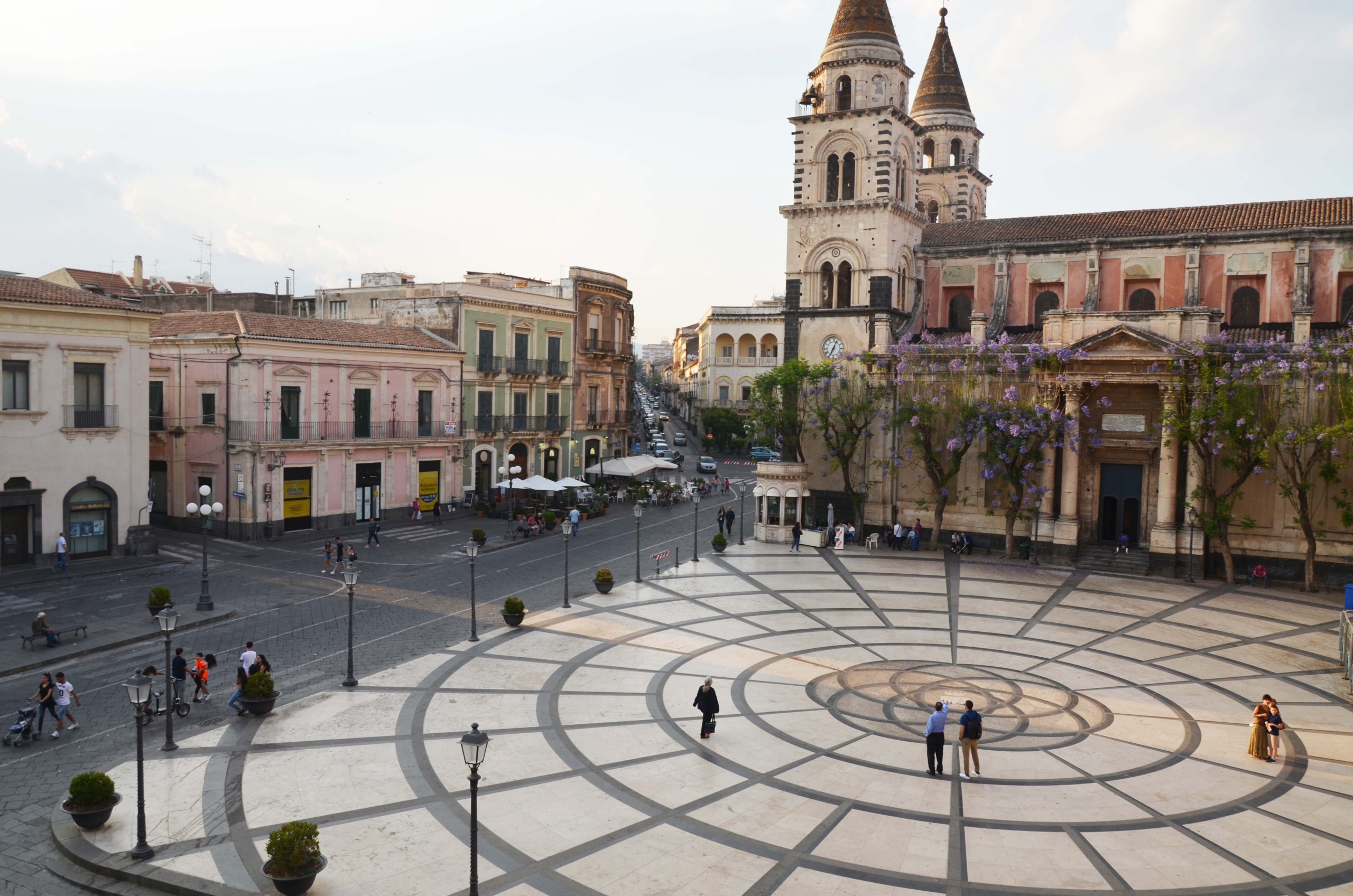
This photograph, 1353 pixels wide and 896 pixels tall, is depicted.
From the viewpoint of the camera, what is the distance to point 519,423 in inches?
1842

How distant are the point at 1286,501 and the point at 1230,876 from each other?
24.6 m

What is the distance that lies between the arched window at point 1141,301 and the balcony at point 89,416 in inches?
1518

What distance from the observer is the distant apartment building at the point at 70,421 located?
27.5m

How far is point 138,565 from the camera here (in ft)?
95.8

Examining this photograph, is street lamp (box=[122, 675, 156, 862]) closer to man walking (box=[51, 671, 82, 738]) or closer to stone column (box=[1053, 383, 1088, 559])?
man walking (box=[51, 671, 82, 738])

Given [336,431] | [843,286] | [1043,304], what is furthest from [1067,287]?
[336,431]

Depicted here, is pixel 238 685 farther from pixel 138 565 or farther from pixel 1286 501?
pixel 1286 501

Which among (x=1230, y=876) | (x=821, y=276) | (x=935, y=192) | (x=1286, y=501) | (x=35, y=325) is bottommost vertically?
(x=1230, y=876)

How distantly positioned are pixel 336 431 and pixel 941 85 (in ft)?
128

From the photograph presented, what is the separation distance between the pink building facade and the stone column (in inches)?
1080

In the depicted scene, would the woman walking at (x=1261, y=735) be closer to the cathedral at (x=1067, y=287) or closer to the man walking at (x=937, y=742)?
the man walking at (x=937, y=742)

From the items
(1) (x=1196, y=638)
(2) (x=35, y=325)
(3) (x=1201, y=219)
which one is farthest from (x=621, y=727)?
Answer: (3) (x=1201, y=219)

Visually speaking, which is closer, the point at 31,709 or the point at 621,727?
the point at 31,709

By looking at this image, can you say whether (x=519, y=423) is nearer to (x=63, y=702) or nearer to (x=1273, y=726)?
(x=63, y=702)
